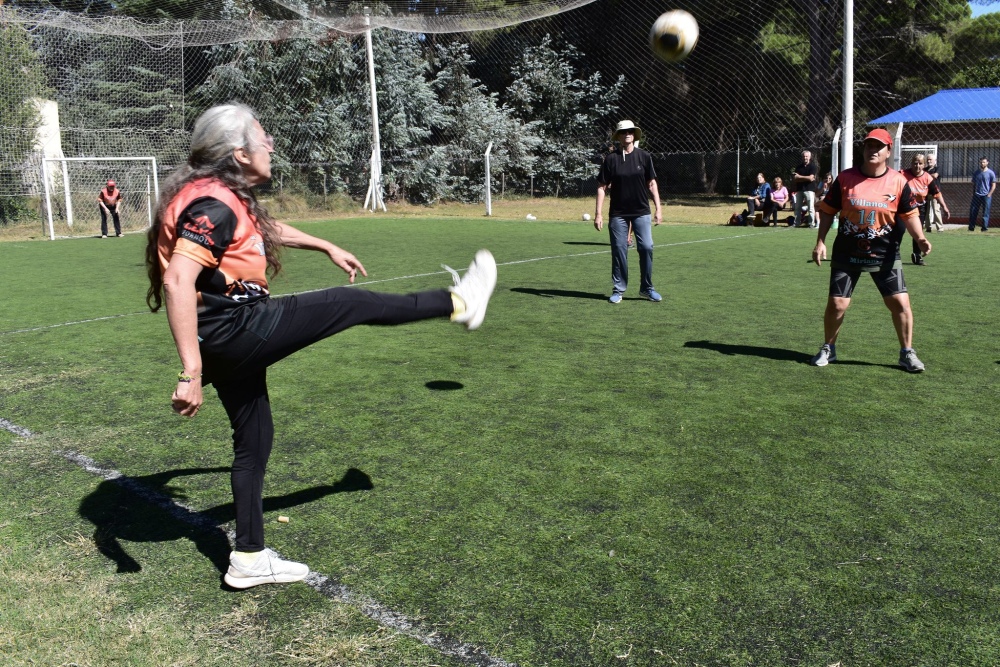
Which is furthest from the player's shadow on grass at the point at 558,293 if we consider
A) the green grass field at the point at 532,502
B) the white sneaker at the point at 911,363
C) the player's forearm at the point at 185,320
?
the player's forearm at the point at 185,320

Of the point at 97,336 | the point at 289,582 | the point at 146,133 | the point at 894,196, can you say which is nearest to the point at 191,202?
the point at 289,582

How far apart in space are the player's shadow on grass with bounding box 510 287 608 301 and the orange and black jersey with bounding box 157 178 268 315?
7890 millimetres

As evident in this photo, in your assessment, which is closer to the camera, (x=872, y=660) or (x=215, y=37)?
(x=872, y=660)

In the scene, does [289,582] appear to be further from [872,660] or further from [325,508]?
[872,660]

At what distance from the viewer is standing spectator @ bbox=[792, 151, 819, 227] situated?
2133cm

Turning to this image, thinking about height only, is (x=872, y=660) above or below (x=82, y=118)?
below

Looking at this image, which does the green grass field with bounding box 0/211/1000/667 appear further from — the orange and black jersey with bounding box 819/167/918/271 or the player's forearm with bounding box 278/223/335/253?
the player's forearm with bounding box 278/223/335/253

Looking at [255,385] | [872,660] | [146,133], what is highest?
[146,133]

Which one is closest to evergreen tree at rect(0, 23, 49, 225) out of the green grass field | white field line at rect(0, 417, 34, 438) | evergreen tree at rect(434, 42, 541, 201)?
evergreen tree at rect(434, 42, 541, 201)

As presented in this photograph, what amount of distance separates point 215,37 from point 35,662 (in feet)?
95.1

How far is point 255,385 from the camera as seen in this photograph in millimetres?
3531

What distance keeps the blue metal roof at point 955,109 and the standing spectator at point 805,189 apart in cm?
444

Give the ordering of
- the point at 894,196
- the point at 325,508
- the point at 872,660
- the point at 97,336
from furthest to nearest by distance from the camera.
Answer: the point at 97,336, the point at 894,196, the point at 325,508, the point at 872,660

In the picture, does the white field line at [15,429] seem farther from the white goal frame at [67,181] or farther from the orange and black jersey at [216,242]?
the white goal frame at [67,181]
